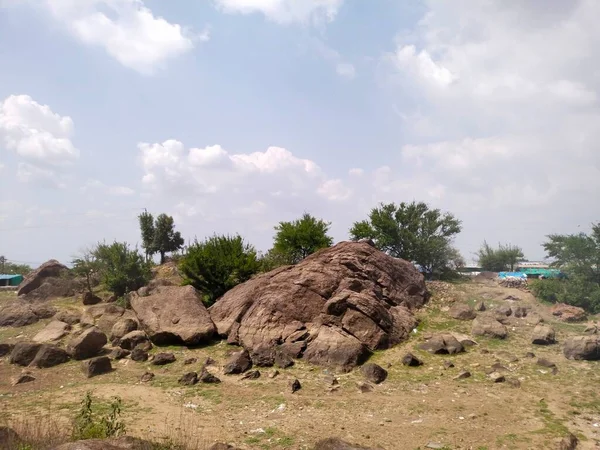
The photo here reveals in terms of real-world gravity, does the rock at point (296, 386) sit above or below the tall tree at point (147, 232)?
below

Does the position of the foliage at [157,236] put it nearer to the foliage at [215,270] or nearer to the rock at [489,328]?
the foliage at [215,270]

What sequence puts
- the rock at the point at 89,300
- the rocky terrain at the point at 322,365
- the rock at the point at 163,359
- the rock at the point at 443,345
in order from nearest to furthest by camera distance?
the rocky terrain at the point at 322,365, the rock at the point at 443,345, the rock at the point at 163,359, the rock at the point at 89,300

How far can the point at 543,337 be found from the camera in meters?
16.0

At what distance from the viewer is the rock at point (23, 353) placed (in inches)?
Result: 634

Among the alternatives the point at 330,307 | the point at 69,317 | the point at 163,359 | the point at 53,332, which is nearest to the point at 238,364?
the point at 163,359

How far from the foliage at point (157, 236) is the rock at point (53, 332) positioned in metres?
26.1

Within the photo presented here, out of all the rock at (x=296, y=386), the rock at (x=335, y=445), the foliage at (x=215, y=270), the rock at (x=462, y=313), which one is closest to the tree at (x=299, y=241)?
the foliage at (x=215, y=270)

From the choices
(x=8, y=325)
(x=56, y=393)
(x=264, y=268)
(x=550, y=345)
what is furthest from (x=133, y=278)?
(x=550, y=345)

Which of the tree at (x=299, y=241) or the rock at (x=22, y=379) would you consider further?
the tree at (x=299, y=241)

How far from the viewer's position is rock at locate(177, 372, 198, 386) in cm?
1325

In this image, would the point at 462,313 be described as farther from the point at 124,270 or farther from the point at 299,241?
the point at 124,270

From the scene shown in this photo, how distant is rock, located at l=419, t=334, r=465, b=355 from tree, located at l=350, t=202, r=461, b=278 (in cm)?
1852

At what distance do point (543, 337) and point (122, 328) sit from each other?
16.7 m

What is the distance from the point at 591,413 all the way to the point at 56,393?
564 inches
